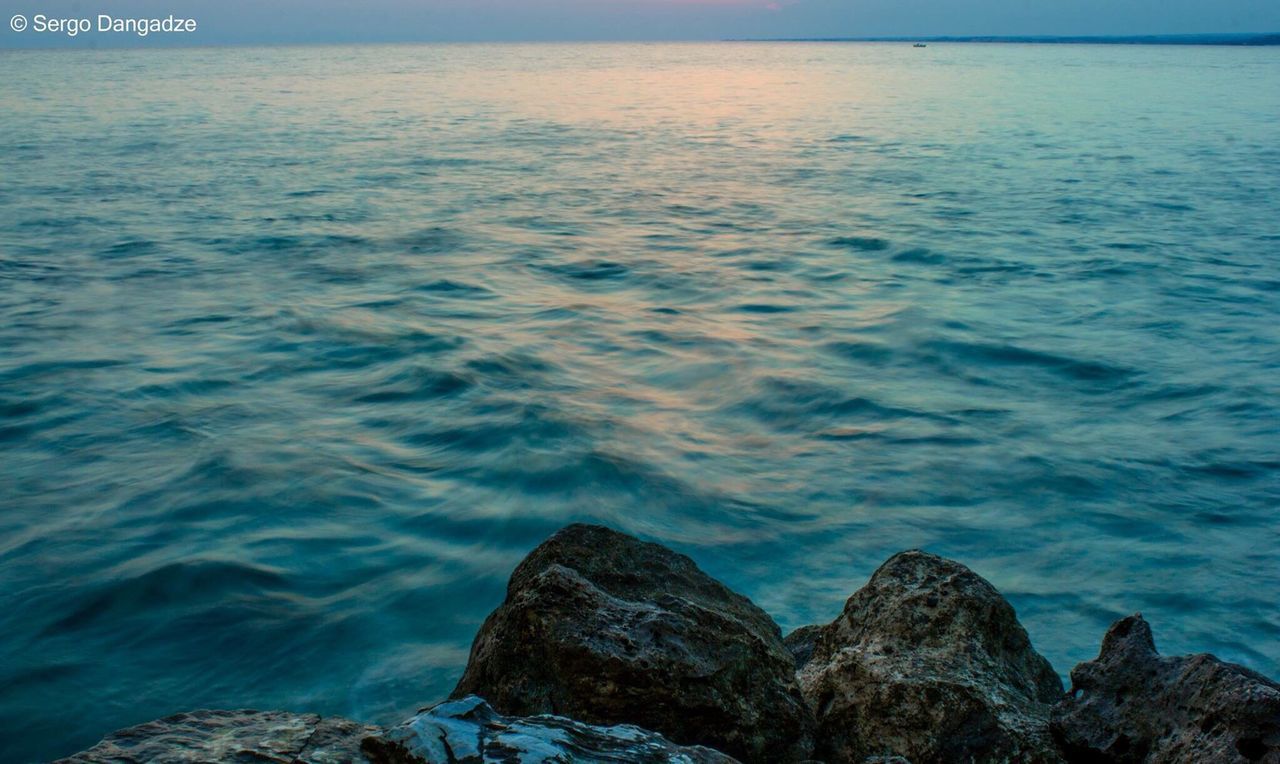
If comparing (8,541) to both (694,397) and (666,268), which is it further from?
(666,268)

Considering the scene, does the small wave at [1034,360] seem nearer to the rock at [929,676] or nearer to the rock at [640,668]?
the rock at [929,676]

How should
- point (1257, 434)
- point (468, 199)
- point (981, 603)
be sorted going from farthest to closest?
point (468, 199), point (1257, 434), point (981, 603)

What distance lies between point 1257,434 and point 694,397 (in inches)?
167

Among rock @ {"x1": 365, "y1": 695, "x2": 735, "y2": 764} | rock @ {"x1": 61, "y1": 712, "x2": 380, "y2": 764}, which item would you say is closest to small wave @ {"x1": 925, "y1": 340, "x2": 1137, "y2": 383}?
rock @ {"x1": 365, "y1": 695, "x2": 735, "y2": 764}

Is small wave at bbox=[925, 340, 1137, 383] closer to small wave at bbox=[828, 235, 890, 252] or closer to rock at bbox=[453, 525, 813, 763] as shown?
small wave at bbox=[828, 235, 890, 252]

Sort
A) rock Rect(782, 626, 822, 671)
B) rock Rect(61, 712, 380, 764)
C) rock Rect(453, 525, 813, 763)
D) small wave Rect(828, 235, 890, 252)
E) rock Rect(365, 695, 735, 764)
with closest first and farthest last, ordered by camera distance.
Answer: rock Rect(365, 695, 735, 764)
rock Rect(61, 712, 380, 764)
rock Rect(453, 525, 813, 763)
rock Rect(782, 626, 822, 671)
small wave Rect(828, 235, 890, 252)

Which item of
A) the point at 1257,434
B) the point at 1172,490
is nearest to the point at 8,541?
the point at 1172,490

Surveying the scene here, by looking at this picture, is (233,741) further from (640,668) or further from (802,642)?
(802,642)

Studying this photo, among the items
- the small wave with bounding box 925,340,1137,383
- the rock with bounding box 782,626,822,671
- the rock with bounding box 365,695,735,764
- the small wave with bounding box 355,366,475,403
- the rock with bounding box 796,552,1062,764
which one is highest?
the rock with bounding box 365,695,735,764

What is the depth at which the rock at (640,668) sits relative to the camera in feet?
9.89

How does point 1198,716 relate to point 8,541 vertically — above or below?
above

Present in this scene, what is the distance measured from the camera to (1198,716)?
2824 millimetres

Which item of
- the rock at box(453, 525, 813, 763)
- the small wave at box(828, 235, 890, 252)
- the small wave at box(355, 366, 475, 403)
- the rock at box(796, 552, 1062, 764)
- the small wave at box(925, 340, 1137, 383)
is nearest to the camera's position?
the rock at box(453, 525, 813, 763)

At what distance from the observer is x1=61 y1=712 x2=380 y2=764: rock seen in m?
2.50
